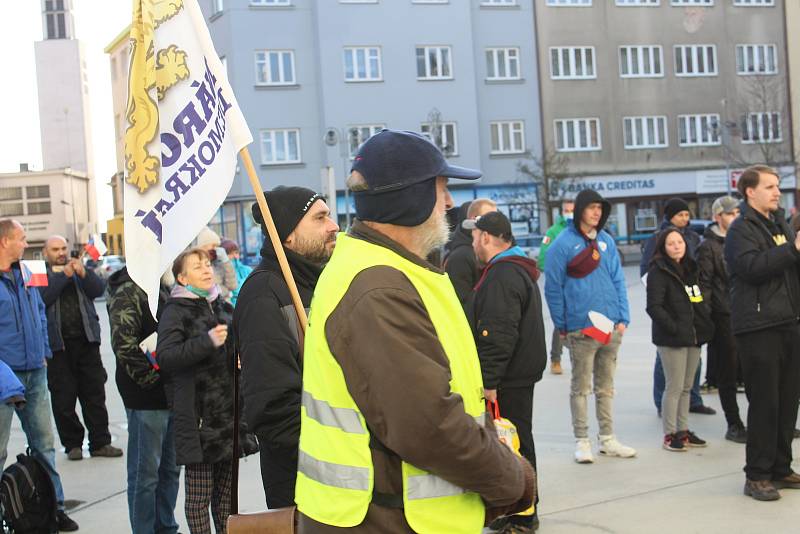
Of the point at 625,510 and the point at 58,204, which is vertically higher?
the point at 58,204

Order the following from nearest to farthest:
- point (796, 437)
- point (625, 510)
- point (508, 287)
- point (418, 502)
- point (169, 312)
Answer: point (418, 502) → point (169, 312) → point (508, 287) → point (625, 510) → point (796, 437)

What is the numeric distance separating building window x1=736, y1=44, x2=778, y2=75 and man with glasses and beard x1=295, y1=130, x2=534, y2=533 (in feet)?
168

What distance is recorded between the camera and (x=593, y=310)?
766cm

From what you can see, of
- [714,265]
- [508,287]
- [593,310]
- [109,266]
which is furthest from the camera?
[109,266]

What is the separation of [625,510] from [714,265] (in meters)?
3.78

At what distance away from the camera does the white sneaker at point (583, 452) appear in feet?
25.5

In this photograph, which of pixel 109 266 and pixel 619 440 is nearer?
pixel 619 440

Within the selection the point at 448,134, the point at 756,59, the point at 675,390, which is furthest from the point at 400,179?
the point at 756,59

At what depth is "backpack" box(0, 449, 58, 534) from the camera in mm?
5883

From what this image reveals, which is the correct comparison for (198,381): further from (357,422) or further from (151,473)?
(357,422)

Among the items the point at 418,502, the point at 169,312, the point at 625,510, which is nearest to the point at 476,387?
the point at 418,502

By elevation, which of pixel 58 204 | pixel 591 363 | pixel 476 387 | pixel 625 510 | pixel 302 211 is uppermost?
pixel 58 204

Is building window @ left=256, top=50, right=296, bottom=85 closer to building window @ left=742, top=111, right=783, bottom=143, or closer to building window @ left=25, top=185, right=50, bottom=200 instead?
building window @ left=742, top=111, right=783, bottom=143

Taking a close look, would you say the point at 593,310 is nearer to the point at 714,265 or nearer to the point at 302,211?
the point at 714,265
